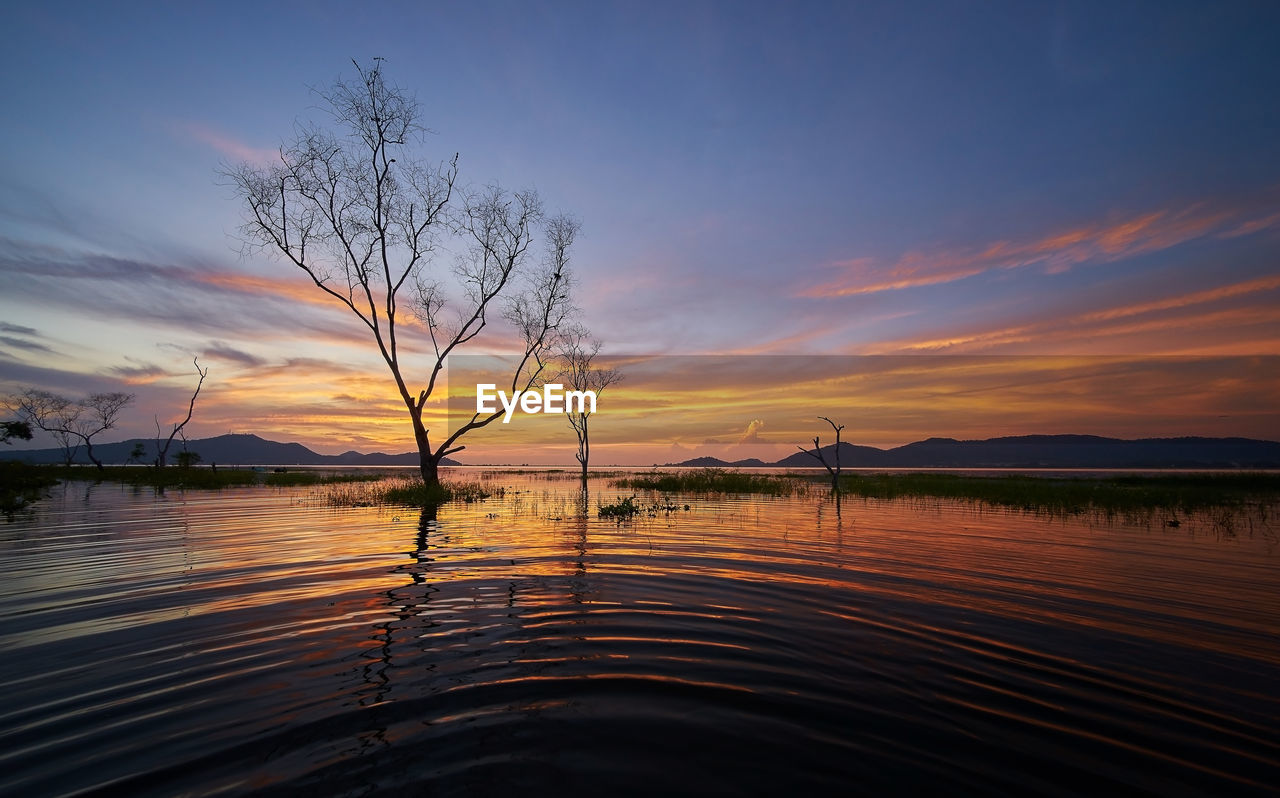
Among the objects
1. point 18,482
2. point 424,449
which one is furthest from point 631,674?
point 18,482

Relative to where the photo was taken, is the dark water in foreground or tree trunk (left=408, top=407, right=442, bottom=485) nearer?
the dark water in foreground

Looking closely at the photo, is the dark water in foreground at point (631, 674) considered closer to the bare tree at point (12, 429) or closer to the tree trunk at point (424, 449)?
the tree trunk at point (424, 449)

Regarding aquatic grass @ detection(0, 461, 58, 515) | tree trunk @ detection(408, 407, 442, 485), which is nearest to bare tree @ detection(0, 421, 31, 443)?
aquatic grass @ detection(0, 461, 58, 515)

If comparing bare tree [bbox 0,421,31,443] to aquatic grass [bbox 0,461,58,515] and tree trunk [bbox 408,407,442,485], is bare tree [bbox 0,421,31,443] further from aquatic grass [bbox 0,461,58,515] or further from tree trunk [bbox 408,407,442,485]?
tree trunk [bbox 408,407,442,485]

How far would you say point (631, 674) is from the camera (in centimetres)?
499

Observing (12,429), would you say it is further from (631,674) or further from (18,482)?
(631,674)

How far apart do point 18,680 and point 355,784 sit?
163 inches

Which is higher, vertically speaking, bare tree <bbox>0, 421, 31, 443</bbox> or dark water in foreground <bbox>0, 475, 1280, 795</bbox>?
bare tree <bbox>0, 421, 31, 443</bbox>

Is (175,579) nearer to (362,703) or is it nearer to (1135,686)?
(362,703)

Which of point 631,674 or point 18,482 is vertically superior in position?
point 18,482

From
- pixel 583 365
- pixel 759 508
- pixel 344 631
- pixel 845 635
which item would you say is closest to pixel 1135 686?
pixel 845 635

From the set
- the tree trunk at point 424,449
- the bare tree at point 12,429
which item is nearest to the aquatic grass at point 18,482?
the bare tree at point 12,429

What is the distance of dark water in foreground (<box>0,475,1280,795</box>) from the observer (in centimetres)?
339

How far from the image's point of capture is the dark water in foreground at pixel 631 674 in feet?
11.1
